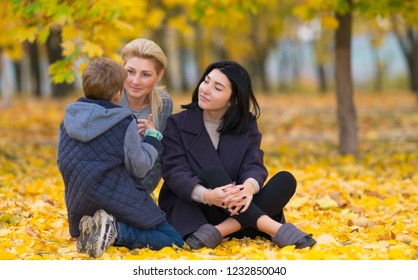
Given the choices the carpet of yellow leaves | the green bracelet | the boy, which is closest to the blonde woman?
the green bracelet

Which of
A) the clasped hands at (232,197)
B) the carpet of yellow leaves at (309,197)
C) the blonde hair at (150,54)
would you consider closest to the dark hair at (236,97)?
the blonde hair at (150,54)

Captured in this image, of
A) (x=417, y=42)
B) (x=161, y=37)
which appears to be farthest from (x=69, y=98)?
(x=417, y=42)

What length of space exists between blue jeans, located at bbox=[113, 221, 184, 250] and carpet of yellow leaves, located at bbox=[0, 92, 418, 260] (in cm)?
7

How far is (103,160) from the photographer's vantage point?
4.62 m

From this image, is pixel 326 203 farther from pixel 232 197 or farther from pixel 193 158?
pixel 232 197

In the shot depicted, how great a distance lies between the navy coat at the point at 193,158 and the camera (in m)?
5.10

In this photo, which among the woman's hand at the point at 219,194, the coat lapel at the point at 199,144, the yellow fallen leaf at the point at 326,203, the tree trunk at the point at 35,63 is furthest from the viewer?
the tree trunk at the point at 35,63

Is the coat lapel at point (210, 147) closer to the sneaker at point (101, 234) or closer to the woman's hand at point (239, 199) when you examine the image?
the woman's hand at point (239, 199)

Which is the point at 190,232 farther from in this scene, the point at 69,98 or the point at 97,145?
the point at 69,98

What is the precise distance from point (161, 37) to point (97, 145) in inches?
796

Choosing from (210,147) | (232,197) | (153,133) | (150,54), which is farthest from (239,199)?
(150,54)

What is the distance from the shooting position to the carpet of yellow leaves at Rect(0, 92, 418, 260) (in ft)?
15.4

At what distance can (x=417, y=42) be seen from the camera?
2253 cm

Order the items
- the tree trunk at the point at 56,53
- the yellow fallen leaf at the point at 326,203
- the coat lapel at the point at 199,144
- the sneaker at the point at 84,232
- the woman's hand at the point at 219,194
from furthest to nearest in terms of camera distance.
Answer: the tree trunk at the point at 56,53 < the yellow fallen leaf at the point at 326,203 < the coat lapel at the point at 199,144 < the woman's hand at the point at 219,194 < the sneaker at the point at 84,232
